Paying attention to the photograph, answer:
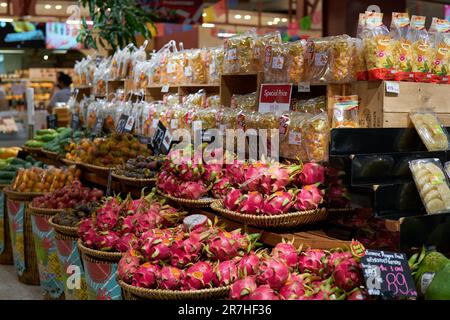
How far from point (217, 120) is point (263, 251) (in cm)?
134

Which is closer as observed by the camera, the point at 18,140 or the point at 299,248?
the point at 299,248

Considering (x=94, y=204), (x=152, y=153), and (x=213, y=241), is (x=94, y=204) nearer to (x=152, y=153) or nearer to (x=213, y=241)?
(x=152, y=153)

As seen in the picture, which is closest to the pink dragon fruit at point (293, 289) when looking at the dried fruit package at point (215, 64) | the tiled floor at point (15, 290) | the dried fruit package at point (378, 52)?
the dried fruit package at point (378, 52)

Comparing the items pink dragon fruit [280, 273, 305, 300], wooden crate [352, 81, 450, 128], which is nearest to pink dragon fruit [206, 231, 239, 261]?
pink dragon fruit [280, 273, 305, 300]

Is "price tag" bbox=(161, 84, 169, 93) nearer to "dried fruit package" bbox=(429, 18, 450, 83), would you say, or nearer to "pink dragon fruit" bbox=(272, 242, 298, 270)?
Result: "dried fruit package" bbox=(429, 18, 450, 83)

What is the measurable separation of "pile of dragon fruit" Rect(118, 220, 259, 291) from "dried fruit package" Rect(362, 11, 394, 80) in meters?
0.93

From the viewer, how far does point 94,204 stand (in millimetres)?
3619

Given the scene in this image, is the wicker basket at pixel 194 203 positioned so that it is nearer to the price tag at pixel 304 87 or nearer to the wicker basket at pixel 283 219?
the wicker basket at pixel 283 219

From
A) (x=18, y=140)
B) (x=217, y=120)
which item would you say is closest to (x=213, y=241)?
(x=217, y=120)

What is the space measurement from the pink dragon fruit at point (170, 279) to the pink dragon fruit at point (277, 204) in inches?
17.6

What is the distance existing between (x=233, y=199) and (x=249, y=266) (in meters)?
0.44

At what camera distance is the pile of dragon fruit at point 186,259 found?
2.22 metres

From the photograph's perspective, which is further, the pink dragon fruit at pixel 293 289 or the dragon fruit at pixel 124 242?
the dragon fruit at pixel 124 242
